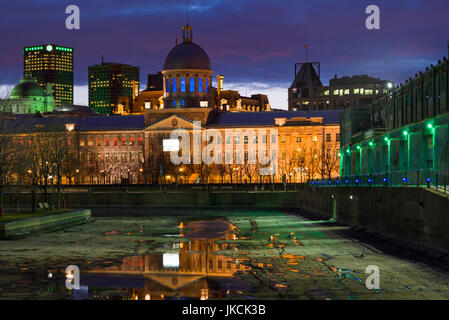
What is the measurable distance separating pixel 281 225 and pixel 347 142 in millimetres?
27314

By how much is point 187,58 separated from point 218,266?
509 ft

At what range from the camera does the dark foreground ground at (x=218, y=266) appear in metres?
22.7

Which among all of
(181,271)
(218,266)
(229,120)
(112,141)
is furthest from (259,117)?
(181,271)

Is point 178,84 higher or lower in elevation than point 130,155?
higher

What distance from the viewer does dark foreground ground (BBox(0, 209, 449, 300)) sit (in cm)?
2266

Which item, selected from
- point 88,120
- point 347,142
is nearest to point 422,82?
point 347,142

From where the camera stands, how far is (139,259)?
3192cm

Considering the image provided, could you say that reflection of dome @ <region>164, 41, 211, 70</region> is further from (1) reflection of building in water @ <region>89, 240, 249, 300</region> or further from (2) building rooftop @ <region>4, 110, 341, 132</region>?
(1) reflection of building in water @ <region>89, 240, 249, 300</region>

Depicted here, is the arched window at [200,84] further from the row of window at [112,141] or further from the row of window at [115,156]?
the row of window at [115,156]

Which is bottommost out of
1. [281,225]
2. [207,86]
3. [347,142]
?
[281,225]

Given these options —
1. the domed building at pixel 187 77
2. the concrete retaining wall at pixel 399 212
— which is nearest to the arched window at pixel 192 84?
the domed building at pixel 187 77

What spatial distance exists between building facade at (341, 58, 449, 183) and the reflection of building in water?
11.6 metres

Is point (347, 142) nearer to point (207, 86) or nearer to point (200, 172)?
point (200, 172)

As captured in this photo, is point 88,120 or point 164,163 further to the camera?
point 88,120
